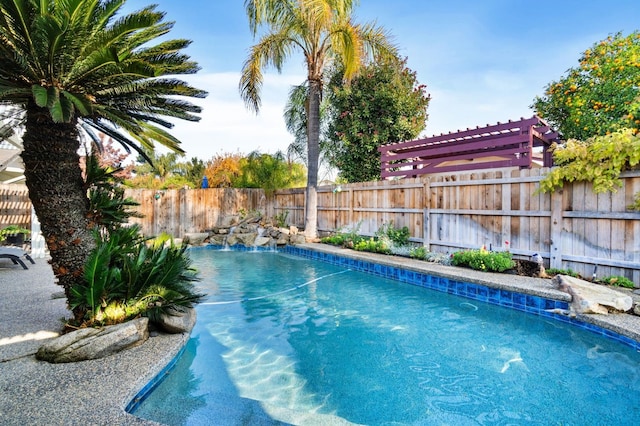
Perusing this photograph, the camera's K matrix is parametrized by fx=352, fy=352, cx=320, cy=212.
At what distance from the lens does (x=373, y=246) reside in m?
8.77

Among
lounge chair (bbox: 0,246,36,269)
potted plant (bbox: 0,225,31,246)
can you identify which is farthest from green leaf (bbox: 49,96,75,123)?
potted plant (bbox: 0,225,31,246)

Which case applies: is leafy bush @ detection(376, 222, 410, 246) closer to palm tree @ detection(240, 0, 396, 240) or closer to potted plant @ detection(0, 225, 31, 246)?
palm tree @ detection(240, 0, 396, 240)

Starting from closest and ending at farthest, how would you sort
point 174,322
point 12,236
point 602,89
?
point 174,322
point 12,236
point 602,89

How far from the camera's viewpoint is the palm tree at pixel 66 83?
2.80 m

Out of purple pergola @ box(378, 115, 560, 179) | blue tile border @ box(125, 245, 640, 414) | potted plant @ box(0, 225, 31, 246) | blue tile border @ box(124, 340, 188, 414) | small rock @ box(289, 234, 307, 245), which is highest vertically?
purple pergola @ box(378, 115, 560, 179)

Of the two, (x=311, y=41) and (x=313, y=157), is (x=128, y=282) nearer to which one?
(x=313, y=157)

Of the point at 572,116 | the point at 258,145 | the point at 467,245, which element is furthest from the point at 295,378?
the point at 258,145

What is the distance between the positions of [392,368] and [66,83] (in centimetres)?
402

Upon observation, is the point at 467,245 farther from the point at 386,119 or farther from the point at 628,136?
the point at 386,119

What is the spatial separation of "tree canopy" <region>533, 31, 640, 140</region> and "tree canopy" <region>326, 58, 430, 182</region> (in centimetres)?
442

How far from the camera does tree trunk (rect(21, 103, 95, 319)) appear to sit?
10.2 ft

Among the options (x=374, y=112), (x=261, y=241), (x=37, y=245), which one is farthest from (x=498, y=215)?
(x=37, y=245)

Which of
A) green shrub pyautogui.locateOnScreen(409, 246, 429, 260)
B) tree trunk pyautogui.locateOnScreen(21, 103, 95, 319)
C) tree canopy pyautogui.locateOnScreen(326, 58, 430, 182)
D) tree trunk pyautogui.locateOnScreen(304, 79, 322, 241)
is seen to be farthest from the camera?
tree canopy pyautogui.locateOnScreen(326, 58, 430, 182)

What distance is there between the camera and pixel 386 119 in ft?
41.0
